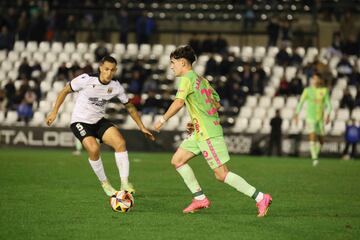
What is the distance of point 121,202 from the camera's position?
12.6 meters

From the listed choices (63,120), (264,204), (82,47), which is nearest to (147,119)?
(63,120)

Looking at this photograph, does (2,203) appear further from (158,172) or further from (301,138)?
(301,138)

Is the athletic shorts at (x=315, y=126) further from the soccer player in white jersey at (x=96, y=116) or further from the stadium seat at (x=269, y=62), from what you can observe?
the soccer player in white jersey at (x=96, y=116)

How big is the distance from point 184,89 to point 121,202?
1.93 m

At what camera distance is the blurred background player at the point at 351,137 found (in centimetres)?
2945

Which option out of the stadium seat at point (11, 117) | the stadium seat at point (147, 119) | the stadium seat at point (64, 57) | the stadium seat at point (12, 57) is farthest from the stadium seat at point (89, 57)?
the stadium seat at point (147, 119)

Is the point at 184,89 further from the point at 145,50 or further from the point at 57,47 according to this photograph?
the point at 57,47

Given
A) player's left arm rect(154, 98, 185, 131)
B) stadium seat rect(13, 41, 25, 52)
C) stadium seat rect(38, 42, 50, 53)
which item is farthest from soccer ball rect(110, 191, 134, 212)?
stadium seat rect(13, 41, 25, 52)

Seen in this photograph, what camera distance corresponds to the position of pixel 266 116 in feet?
106

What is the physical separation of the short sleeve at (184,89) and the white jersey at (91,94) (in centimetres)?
248

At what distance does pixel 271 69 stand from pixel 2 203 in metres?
22.0

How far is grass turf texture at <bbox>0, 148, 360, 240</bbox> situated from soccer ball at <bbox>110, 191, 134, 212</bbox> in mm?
120

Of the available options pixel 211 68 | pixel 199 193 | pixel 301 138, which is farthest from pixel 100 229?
pixel 211 68

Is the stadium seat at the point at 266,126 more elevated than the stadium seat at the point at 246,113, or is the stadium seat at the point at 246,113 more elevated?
the stadium seat at the point at 246,113
